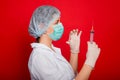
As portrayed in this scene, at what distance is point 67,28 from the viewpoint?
7.13 feet

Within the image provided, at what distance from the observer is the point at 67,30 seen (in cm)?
218

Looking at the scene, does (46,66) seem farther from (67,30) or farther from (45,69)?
(67,30)

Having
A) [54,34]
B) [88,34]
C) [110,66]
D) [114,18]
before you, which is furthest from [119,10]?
[54,34]

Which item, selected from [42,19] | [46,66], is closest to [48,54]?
[46,66]

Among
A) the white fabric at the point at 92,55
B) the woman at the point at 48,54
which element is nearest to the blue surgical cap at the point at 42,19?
the woman at the point at 48,54

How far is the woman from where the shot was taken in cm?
162

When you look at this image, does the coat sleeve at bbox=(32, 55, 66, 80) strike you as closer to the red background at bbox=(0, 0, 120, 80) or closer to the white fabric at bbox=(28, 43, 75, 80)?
the white fabric at bbox=(28, 43, 75, 80)

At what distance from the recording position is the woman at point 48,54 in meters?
1.62

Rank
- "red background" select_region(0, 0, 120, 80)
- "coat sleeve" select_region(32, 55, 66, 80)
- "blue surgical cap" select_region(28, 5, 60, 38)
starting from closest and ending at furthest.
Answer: "coat sleeve" select_region(32, 55, 66, 80) < "blue surgical cap" select_region(28, 5, 60, 38) < "red background" select_region(0, 0, 120, 80)

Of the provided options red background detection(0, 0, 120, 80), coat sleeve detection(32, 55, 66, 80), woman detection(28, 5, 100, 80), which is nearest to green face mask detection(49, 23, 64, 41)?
woman detection(28, 5, 100, 80)

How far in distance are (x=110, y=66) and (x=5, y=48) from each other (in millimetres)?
893

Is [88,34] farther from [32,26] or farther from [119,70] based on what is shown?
[32,26]

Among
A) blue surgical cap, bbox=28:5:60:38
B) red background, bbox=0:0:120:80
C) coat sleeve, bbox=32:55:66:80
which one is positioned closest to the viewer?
coat sleeve, bbox=32:55:66:80

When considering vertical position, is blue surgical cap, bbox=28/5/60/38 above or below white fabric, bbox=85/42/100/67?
above
